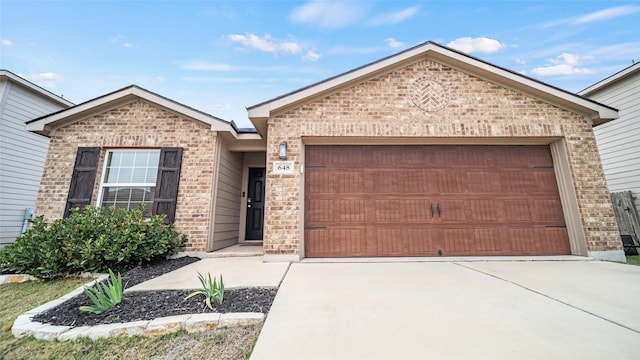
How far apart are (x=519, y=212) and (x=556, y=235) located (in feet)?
2.72

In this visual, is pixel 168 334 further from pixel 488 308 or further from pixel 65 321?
pixel 488 308

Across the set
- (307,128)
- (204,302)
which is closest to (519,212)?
(307,128)

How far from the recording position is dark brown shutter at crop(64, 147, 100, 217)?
16.4 ft

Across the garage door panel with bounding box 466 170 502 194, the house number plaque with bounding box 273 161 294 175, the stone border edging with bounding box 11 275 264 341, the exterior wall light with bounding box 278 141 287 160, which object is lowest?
the stone border edging with bounding box 11 275 264 341

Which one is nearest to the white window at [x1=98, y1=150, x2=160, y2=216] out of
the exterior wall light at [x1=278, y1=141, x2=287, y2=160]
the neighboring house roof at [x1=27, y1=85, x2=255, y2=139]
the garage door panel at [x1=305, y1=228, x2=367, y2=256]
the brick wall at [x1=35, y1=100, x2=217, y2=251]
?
the brick wall at [x1=35, y1=100, x2=217, y2=251]

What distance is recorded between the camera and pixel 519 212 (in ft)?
15.5

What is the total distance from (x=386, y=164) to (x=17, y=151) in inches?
406

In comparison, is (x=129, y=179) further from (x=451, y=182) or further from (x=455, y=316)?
(x=451, y=182)

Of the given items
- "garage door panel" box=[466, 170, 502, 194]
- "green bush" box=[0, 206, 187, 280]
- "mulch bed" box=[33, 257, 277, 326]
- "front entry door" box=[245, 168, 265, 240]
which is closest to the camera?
"mulch bed" box=[33, 257, 277, 326]

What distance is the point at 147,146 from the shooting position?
5250 millimetres

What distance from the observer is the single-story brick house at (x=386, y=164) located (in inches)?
182

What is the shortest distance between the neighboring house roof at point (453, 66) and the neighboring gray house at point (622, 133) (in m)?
3.16

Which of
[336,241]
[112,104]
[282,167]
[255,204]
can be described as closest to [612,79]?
[336,241]

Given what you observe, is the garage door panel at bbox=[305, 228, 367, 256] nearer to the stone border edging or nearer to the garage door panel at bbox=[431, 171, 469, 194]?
the garage door panel at bbox=[431, 171, 469, 194]
